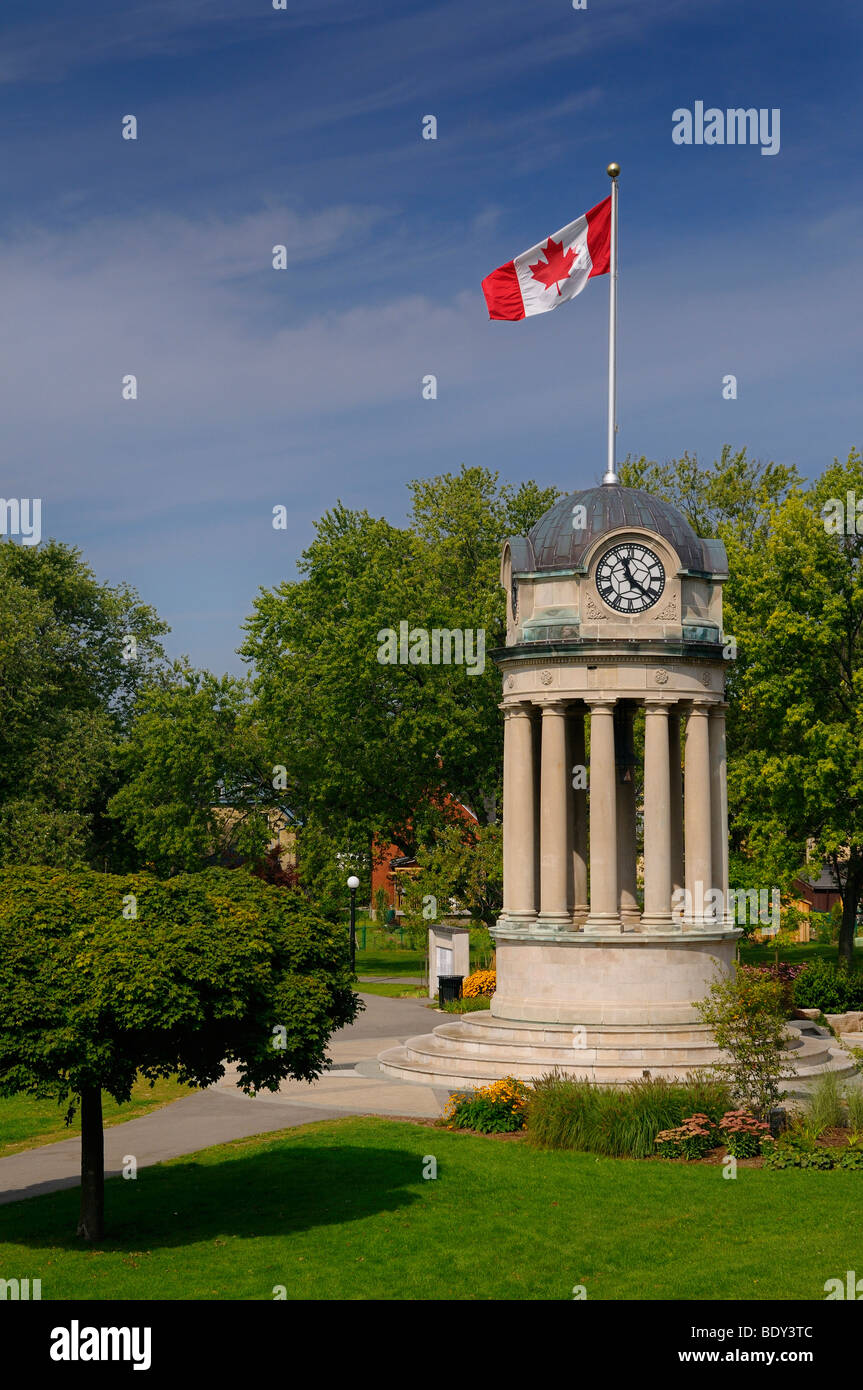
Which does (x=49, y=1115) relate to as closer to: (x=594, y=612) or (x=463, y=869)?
(x=594, y=612)

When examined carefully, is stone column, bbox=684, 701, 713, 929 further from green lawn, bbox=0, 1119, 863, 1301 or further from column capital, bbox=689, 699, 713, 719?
green lawn, bbox=0, 1119, 863, 1301

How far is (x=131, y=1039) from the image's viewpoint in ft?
61.6

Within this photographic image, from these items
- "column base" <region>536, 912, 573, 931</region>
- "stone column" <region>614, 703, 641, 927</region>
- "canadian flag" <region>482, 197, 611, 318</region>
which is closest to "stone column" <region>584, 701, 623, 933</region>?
"column base" <region>536, 912, 573, 931</region>

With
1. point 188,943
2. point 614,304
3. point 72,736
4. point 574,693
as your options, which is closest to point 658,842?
point 574,693

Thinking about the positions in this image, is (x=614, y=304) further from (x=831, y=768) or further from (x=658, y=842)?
(x=831, y=768)

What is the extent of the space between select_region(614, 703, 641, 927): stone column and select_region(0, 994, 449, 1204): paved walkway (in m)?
7.36

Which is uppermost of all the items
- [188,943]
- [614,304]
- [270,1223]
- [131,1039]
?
[614,304]

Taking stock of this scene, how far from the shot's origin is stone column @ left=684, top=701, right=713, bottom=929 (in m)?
33.4

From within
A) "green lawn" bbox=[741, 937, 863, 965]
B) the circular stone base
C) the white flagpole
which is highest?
the white flagpole

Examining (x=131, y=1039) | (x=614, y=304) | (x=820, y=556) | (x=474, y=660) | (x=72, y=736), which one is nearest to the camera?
(x=131, y=1039)

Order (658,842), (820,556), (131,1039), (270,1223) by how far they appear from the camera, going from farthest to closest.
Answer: (820,556) < (658,842) < (270,1223) < (131,1039)

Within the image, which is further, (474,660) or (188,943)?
(474,660)

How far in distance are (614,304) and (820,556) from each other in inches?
603

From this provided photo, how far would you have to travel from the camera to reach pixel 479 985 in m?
44.2
